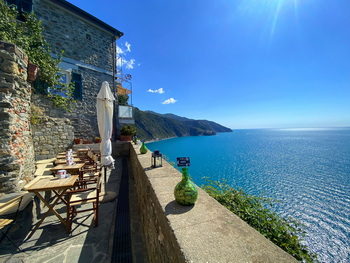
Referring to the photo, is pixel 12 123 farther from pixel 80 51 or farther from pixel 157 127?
pixel 157 127

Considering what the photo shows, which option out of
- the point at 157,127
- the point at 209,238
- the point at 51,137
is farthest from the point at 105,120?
the point at 157,127

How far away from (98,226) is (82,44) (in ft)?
39.1

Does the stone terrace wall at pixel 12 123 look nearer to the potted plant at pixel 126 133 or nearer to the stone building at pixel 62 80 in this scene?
the stone building at pixel 62 80

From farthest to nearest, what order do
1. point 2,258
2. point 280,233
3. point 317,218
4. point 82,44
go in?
1. point 317,218
2. point 82,44
3. point 280,233
4. point 2,258

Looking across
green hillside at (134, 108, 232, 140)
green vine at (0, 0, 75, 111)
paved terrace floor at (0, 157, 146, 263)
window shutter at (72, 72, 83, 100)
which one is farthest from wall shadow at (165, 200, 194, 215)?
green hillside at (134, 108, 232, 140)

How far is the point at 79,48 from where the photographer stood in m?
10.3

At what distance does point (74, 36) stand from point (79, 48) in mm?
769

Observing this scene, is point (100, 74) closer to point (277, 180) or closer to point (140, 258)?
point (140, 258)

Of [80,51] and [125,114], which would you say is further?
[125,114]

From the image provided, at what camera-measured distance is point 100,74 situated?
37.3ft

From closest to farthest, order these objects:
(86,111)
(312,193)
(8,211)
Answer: (8,211)
(86,111)
(312,193)

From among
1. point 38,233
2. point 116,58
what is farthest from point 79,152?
point 116,58

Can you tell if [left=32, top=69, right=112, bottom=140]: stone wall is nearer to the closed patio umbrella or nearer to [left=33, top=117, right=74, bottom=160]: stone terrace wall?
[left=33, top=117, right=74, bottom=160]: stone terrace wall

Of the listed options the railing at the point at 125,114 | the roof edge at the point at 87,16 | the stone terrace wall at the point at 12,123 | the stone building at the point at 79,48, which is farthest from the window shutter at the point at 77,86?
the stone terrace wall at the point at 12,123
